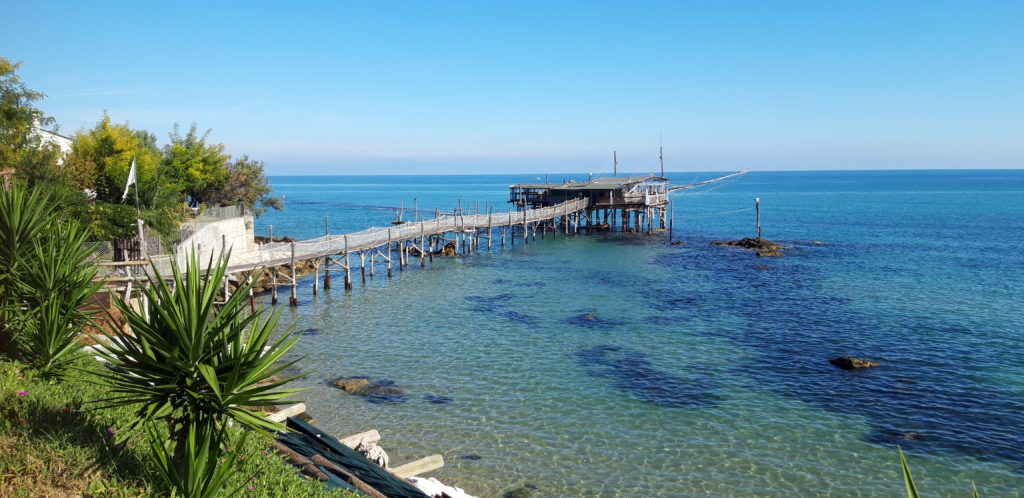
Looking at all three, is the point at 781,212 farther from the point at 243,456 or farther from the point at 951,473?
→ the point at 243,456

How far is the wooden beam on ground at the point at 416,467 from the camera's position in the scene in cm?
1233

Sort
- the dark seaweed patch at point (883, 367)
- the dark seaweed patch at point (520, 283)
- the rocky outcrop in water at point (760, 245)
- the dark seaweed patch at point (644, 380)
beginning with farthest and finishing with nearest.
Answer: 1. the rocky outcrop in water at point (760, 245)
2. the dark seaweed patch at point (520, 283)
3. the dark seaweed patch at point (644, 380)
4. the dark seaweed patch at point (883, 367)

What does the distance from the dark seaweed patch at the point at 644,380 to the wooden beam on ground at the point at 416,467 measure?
7665 millimetres

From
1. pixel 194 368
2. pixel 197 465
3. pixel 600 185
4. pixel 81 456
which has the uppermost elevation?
pixel 600 185

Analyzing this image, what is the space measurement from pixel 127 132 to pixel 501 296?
23.7m

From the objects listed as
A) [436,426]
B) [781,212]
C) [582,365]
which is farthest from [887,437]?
[781,212]

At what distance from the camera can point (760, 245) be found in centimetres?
5109

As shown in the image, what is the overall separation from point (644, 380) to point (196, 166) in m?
34.0

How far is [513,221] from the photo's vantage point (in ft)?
180

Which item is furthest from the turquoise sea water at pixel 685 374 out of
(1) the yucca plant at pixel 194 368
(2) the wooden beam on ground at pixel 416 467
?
(1) the yucca plant at pixel 194 368

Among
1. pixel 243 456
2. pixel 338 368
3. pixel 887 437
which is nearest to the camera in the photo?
pixel 243 456

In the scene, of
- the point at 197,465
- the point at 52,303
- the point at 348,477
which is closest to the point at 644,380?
the point at 348,477

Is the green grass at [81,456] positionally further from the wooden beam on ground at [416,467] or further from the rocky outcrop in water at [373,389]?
the rocky outcrop in water at [373,389]

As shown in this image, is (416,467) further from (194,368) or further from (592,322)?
(592,322)
